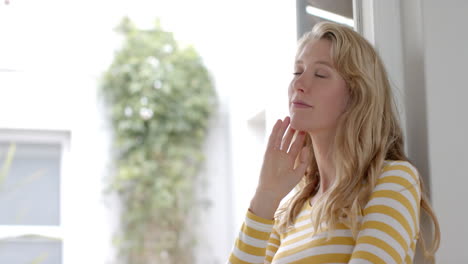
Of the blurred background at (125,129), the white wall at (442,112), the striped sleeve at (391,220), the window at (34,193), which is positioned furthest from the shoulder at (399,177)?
the window at (34,193)

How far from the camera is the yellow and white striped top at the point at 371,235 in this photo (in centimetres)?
137

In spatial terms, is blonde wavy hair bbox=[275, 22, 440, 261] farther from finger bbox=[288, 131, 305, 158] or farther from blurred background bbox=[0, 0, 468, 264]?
blurred background bbox=[0, 0, 468, 264]

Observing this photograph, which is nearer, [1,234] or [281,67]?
[281,67]

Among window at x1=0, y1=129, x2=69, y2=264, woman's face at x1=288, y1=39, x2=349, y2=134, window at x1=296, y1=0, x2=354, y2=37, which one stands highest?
window at x1=296, y1=0, x2=354, y2=37

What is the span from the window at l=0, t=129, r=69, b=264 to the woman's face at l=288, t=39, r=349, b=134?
13.6 feet

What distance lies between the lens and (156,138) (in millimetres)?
5609

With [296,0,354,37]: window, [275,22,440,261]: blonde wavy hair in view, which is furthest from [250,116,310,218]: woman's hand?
[296,0,354,37]: window

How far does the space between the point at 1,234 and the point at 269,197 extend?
4.25 metres

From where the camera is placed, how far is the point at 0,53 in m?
5.29

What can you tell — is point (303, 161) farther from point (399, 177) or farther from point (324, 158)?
point (399, 177)

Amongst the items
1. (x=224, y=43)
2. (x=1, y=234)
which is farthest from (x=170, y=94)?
(x=1, y=234)

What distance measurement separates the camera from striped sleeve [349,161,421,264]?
1.36m

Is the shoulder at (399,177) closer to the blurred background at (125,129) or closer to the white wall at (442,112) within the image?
the white wall at (442,112)

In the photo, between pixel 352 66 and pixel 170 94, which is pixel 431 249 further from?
pixel 170 94
